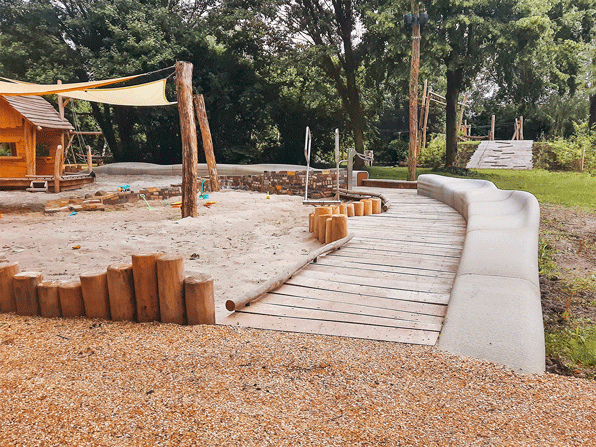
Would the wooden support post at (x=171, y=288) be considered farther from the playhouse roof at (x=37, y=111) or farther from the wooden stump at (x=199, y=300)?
the playhouse roof at (x=37, y=111)

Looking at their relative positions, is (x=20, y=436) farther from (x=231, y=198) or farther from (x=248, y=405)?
(x=231, y=198)

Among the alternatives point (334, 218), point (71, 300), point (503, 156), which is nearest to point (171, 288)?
point (71, 300)

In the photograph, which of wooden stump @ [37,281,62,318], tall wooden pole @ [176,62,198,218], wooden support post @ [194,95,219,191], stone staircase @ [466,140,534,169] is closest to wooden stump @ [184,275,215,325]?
wooden stump @ [37,281,62,318]

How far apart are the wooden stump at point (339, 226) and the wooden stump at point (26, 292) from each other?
2.83 metres

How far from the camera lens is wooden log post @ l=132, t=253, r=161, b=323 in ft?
8.52

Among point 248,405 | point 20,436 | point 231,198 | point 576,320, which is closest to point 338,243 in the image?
point 576,320

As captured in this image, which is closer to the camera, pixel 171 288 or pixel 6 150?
pixel 171 288

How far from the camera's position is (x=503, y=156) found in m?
17.5

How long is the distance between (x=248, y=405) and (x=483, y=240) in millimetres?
2600

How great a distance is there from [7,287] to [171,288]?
1.19 m

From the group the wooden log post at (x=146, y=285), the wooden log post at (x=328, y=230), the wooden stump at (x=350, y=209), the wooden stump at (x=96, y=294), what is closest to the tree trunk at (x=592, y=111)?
the wooden stump at (x=350, y=209)

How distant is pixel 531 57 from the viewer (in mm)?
12406

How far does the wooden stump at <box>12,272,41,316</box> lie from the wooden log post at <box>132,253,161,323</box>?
0.73 m

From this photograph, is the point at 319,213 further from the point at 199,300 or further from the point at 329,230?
the point at 199,300
